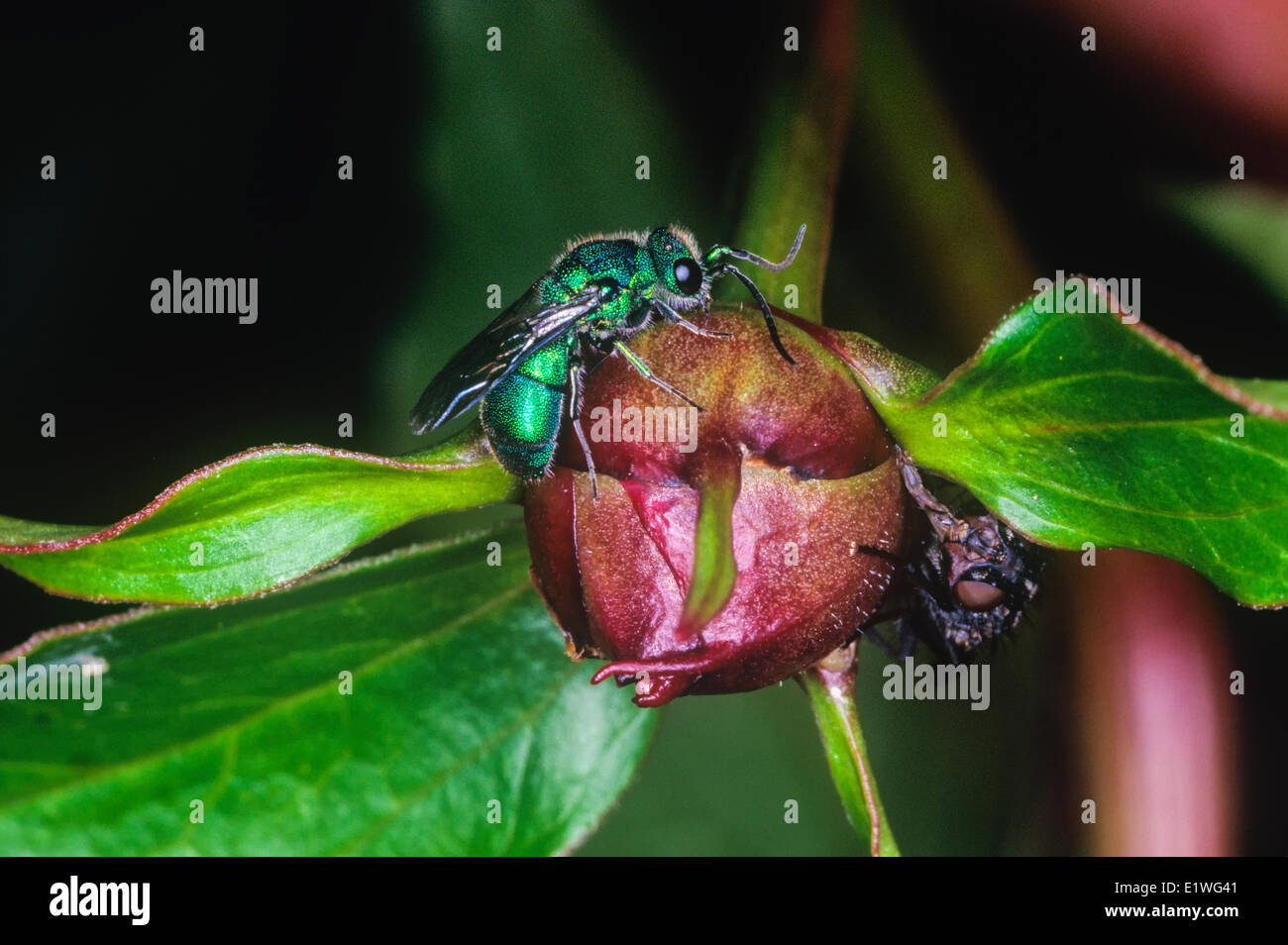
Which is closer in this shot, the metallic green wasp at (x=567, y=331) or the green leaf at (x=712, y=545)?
the green leaf at (x=712, y=545)

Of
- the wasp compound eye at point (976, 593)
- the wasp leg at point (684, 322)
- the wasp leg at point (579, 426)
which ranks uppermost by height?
the wasp leg at point (684, 322)

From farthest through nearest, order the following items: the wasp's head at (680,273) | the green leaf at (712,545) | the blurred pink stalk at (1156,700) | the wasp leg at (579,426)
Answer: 1. the blurred pink stalk at (1156,700)
2. the wasp's head at (680,273)
3. the wasp leg at (579,426)
4. the green leaf at (712,545)

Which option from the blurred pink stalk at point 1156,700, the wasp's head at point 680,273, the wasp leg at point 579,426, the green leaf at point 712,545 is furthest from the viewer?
the blurred pink stalk at point 1156,700

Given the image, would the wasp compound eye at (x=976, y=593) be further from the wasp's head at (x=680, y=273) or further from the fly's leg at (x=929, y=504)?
the wasp's head at (x=680, y=273)

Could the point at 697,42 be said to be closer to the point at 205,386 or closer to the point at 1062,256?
the point at 1062,256

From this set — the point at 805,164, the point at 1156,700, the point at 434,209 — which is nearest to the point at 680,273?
the point at 805,164

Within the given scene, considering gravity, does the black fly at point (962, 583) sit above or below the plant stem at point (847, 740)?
above

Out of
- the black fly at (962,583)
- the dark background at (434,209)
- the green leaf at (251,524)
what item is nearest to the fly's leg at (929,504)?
the black fly at (962,583)
